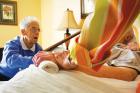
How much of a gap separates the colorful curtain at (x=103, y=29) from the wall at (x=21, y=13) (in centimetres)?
312

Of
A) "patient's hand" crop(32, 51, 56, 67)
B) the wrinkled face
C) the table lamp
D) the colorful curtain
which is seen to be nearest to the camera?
the colorful curtain

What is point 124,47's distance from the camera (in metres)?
1.53

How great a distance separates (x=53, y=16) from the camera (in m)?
3.45

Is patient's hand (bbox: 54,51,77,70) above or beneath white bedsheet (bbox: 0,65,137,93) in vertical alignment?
above

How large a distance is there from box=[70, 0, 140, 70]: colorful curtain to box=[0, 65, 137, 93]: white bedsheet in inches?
23.2

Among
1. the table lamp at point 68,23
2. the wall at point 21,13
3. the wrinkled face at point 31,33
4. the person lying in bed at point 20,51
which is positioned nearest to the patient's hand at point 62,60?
the person lying in bed at point 20,51

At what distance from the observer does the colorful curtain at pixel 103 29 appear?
39 cm

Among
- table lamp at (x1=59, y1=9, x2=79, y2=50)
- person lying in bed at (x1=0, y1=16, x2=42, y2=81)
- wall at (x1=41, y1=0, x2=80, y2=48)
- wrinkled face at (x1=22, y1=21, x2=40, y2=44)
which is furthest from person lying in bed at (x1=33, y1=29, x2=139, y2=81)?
wall at (x1=41, y1=0, x2=80, y2=48)

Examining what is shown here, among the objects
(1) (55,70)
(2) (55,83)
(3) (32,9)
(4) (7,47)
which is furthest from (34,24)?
(3) (32,9)

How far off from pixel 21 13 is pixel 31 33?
1.48 m

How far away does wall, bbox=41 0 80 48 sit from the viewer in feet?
10.2

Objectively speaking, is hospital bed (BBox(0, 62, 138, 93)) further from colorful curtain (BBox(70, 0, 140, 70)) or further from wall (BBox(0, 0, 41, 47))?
wall (BBox(0, 0, 41, 47))

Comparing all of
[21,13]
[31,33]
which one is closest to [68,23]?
[31,33]

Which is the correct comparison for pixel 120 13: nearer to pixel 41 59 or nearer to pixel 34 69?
pixel 34 69
